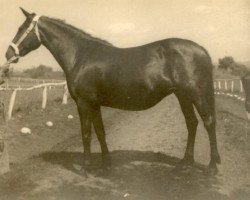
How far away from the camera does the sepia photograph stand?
4.84 metres

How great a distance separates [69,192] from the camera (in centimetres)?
468

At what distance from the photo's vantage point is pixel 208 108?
505cm

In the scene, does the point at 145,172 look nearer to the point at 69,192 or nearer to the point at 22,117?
the point at 69,192

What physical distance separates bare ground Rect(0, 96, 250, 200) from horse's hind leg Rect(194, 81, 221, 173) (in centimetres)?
18

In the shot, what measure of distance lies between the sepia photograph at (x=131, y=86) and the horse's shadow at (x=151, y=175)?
0.5 inches

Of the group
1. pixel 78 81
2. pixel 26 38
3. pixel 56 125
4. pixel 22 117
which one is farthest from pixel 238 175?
pixel 22 117

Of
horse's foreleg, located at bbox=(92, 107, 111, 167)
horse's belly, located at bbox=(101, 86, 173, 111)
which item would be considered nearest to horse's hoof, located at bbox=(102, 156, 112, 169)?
horse's foreleg, located at bbox=(92, 107, 111, 167)

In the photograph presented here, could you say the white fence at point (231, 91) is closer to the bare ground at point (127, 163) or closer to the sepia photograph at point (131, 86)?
the bare ground at point (127, 163)

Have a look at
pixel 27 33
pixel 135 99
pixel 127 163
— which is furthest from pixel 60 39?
pixel 127 163

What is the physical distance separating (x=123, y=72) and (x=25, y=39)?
1.37 meters

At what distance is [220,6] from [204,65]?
1.30m

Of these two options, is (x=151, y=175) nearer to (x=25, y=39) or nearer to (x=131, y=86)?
(x=131, y=86)

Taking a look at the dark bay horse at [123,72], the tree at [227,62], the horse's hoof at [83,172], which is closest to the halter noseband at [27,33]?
the dark bay horse at [123,72]

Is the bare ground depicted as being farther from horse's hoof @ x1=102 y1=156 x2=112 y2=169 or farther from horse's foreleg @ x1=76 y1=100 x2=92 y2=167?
horse's foreleg @ x1=76 y1=100 x2=92 y2=167
